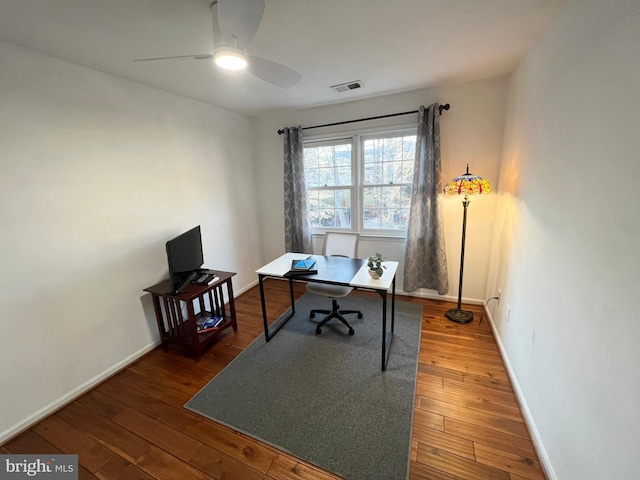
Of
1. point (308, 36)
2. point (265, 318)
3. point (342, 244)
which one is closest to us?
point (308, 36)

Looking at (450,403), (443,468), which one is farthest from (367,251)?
(443,468)

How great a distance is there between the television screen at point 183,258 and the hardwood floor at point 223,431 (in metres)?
0.74

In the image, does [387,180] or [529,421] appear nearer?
[529,421]

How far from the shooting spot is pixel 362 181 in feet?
10.9

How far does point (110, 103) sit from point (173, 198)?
0.90m

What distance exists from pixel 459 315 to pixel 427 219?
3.59 ft

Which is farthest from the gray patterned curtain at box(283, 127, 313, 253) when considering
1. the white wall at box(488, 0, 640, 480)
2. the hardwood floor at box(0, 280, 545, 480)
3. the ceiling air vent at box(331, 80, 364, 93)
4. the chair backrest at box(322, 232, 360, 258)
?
the white wall at box(488, 0, 640, 480)

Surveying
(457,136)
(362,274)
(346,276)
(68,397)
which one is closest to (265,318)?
(346,276)

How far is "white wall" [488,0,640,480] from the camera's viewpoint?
2.94ft

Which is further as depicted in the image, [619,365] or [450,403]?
[450,403]

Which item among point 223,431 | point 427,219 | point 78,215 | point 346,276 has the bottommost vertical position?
point 223,431

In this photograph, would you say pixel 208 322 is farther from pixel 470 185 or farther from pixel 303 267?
pixel 470 185

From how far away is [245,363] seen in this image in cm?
224

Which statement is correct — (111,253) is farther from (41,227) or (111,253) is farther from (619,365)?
(619,365)
